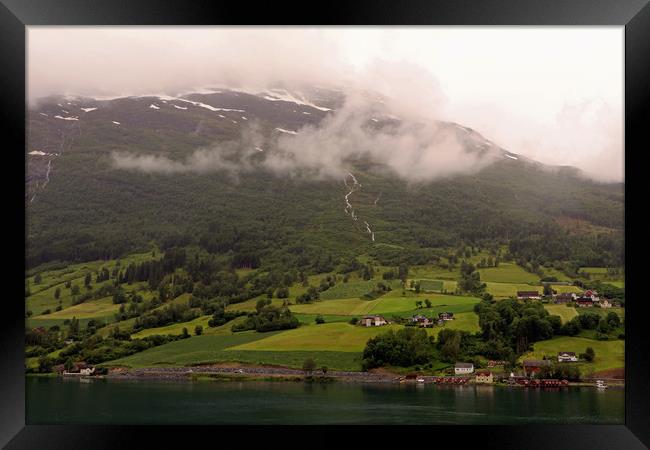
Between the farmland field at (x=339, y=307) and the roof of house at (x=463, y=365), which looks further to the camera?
the farmland field at (x=339, y=307)

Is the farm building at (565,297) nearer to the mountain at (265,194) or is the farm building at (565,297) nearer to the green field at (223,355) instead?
the mountain at (265,194)

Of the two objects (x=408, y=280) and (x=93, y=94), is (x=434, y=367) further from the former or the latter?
(x=93, y=94)

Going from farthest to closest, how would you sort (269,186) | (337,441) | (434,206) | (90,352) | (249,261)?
(269,186) < (434,206) < (249,261) < (90,352) < (337,441)

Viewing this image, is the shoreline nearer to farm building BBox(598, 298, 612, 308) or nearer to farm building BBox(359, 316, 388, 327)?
farm building BBox(359, 316, 388, 327)

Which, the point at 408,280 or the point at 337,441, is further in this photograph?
the point at 408,280

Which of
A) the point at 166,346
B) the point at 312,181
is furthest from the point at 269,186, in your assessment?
the point at 166,346

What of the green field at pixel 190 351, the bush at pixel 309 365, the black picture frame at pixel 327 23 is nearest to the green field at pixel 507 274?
the bush at pixel 309 365
